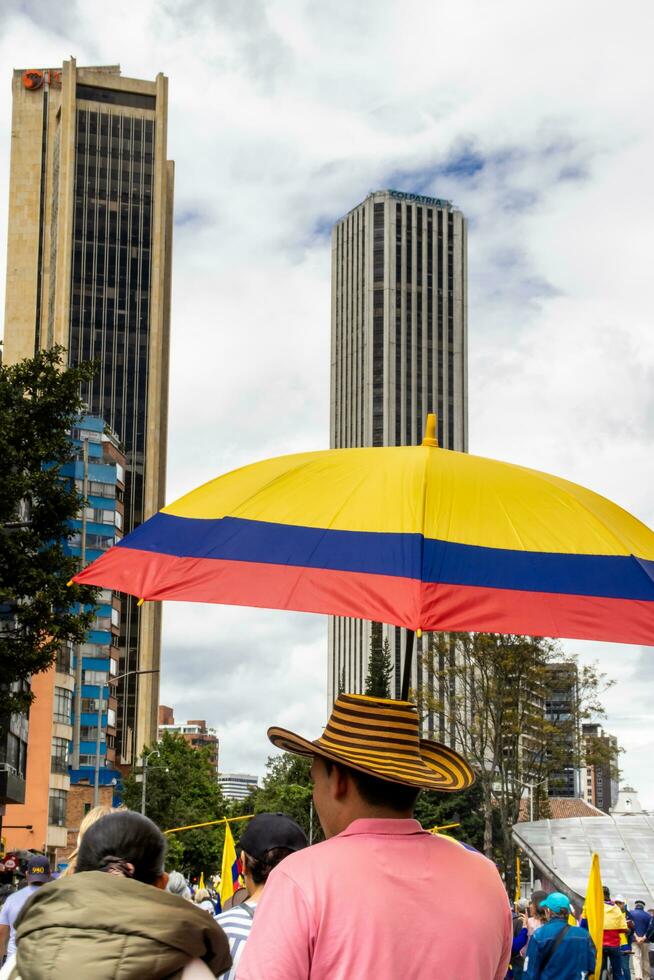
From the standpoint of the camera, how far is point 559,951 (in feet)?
36.8

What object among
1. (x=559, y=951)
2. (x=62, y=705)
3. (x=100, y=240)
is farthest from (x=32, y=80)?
(x=559, y=951)

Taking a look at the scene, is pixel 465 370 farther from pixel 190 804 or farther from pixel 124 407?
pixel 190 804

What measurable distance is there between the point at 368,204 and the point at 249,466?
7154 inches

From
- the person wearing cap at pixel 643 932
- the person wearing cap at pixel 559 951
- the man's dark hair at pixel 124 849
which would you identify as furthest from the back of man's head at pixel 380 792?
the person wearing cap at pixel 643 932

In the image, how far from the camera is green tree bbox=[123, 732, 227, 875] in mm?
72250

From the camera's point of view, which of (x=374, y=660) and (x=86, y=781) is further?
(x=86, y=781)

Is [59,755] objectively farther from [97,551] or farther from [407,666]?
[407,666]

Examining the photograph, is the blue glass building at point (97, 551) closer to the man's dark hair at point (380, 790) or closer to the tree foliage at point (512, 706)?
the tree foliage at point (512, 706)

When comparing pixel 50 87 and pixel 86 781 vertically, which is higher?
pixel 50 87

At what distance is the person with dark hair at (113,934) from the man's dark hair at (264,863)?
2.04m

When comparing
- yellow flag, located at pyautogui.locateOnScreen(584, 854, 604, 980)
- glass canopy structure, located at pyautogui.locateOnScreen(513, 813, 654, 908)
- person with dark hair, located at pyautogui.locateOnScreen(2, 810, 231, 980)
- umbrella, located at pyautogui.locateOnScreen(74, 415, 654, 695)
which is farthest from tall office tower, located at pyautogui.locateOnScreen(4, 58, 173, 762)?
person with dark hair, located at pyautogui.locateOnScreen(2, 810, 231, 980)

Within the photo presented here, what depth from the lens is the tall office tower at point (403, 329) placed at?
179 m

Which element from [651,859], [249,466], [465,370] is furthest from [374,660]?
[465,370]

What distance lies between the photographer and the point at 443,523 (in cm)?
473
